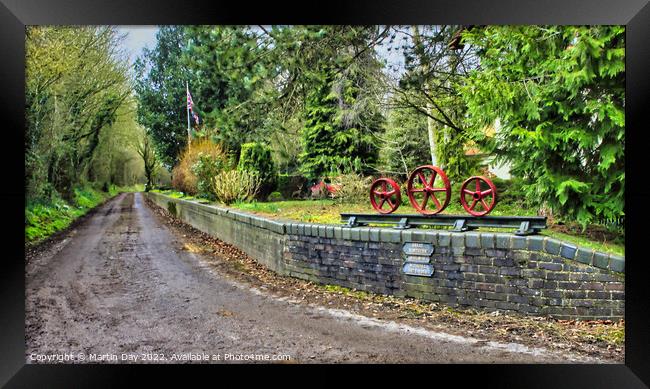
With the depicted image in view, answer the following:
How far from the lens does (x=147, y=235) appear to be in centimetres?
526

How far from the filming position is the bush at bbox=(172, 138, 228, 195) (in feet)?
20.2

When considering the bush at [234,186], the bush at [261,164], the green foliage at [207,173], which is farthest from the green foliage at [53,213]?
the bush at [234,186]

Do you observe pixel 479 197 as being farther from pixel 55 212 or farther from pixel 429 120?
pixel 55 212

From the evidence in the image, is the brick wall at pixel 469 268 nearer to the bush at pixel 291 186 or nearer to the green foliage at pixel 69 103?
the bush at pixel 291 186

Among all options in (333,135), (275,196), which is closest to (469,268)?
(333,135)

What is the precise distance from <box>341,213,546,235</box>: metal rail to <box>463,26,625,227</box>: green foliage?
1.56 feet

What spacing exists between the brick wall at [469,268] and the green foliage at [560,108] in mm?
684

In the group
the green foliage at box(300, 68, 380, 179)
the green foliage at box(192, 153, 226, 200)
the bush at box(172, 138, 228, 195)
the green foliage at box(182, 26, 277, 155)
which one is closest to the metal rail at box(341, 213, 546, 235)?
the green foliage at box(300, 68, 380, 179)

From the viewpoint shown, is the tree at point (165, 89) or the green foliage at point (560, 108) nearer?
the green foliage at point (560, 108)
